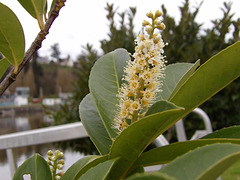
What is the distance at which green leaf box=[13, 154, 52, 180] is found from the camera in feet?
1.86

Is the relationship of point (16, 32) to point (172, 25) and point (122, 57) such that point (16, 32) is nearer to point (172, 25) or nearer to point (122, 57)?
point (122, 57)

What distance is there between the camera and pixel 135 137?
0.39 m

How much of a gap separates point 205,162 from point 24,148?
1.56 m

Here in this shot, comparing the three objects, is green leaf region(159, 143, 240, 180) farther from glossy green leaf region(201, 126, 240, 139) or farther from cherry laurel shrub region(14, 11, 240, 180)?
glossy green leaf region(201, 126, 240, 139)

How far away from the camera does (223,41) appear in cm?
289

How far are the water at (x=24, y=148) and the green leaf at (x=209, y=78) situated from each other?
37.5 inches

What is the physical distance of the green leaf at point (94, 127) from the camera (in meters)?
0.57

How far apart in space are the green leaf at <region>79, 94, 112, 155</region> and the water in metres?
0.71

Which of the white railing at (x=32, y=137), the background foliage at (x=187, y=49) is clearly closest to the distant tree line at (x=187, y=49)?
the background foliage at (x=187, y=49)

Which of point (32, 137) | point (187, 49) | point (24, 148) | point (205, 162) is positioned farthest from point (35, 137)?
point (187, 49)

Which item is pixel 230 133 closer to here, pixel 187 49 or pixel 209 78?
pixel 209 78

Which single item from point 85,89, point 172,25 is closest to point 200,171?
point 85,89

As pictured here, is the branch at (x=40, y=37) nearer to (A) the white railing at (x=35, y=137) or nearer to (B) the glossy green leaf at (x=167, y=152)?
(B) the glossy green leaf at (x=167, y=152)

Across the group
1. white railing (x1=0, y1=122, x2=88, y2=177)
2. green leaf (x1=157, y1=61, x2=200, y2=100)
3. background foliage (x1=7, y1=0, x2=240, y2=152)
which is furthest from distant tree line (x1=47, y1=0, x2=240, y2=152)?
green leaf (x1=157, y1=61, x2=200, y2=100)
